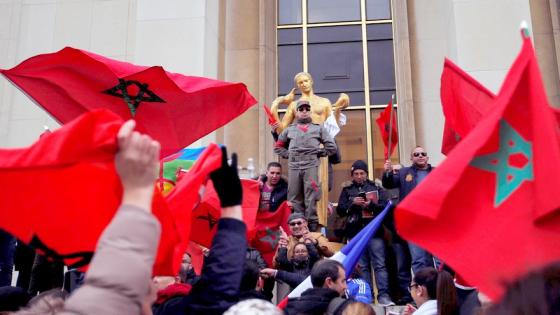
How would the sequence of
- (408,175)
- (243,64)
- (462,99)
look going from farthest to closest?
1. (243,64)
2. (408,175)
3. (462,99)

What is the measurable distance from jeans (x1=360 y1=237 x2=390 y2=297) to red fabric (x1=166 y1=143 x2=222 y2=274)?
187 inches

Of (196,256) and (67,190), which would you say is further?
(196,256)

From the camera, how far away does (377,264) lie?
776cm

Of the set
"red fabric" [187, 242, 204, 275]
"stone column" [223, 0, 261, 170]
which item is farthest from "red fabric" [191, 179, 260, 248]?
"stone column" [223, 0, 261, 170]

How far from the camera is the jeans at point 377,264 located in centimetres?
766

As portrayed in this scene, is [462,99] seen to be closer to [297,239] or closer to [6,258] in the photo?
[297,239]

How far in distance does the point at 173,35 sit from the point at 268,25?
9.55 ft

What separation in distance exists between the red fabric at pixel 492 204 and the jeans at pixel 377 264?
15.1 feet

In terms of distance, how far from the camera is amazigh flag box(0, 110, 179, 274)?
253cm

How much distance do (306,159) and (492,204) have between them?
5.85 m

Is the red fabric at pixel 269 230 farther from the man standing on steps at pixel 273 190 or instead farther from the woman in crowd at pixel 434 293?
the woman in crowd at pixel 434 293

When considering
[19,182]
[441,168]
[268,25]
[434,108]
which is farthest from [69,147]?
[268,25]

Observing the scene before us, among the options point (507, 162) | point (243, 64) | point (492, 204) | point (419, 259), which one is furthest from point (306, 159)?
point (492, 204)

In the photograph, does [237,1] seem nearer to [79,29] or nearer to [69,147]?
[79,29]
